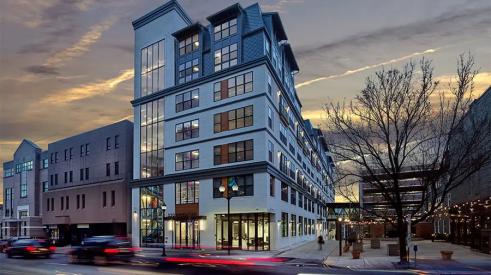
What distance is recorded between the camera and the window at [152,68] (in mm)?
61344

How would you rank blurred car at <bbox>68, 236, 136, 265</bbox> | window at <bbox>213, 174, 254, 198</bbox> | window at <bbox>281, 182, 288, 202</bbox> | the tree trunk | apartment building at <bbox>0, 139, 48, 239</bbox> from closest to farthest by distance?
1. blurred car at <bbox>68, 236, 136, 265</bbox>
2. the tree trunk
3. window at <bbox>213, 174, 254, 198</bbox>
4. window at <bbox>281, 182, 288, 202</bbox>
5. apartment building at <bbox>0, 139, 48, 239</bbox>

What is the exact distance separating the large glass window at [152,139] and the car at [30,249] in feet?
77.5

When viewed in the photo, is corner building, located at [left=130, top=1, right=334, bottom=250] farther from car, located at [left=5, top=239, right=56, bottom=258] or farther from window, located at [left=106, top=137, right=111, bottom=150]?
car, located at [left=5, top=239, right=56, bottom=258]

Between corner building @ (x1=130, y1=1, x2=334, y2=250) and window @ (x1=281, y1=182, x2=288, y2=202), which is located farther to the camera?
window @ (x1=281, y1=182, x2=288, y2=202)

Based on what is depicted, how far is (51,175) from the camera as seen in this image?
3275 inches

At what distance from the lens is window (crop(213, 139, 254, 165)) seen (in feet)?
168

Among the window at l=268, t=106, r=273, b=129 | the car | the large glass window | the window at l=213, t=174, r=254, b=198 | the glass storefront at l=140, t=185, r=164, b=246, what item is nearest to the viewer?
the car

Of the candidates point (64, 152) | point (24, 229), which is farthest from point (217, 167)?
point (24, 229)

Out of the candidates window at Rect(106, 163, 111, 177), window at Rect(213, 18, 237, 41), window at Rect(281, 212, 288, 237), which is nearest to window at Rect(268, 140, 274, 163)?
window at Rect(281, 212, 288, 237)

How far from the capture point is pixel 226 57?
54500mm

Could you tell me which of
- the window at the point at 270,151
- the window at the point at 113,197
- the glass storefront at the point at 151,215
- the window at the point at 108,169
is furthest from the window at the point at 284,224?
the window at the point at 108,169

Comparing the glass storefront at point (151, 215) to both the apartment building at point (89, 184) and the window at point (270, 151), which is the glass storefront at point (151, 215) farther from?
the window at point (270, 151)

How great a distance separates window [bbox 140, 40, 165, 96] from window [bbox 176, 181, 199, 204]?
1200 cm

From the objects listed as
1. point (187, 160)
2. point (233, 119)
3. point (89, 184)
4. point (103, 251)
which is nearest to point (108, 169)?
point (89, 184)
